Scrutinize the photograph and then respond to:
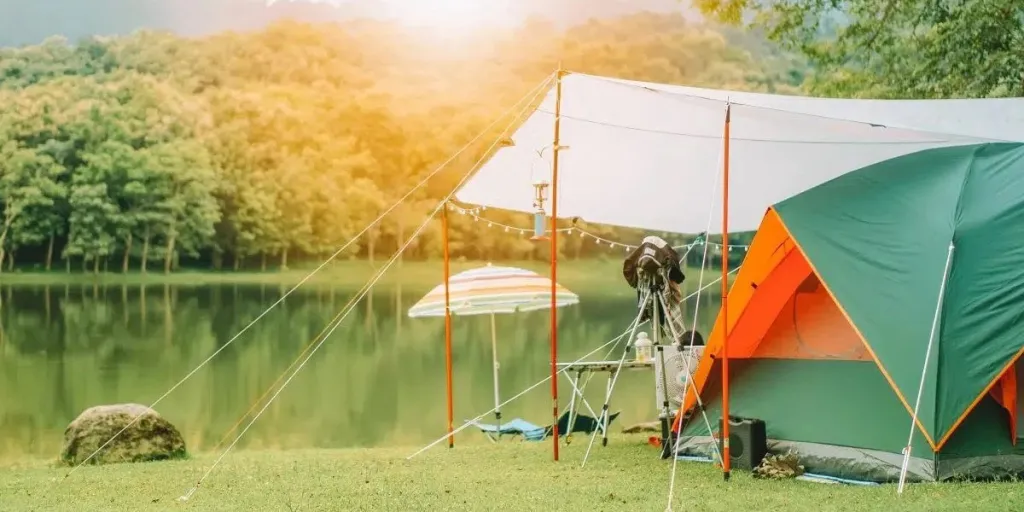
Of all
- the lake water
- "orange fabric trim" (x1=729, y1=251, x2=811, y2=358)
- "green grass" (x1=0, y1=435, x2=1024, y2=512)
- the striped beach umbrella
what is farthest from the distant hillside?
"orange fabric trim" (x1=729, y1=251, x2=811, y2=358)

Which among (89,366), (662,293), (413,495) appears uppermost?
(662,293)

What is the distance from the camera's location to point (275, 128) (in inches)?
1262

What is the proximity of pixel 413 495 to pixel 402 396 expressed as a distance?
42.6 ft

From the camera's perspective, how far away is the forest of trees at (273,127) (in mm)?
28500

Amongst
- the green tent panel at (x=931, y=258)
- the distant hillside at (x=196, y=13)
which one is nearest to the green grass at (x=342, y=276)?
the distant hillside at (x=196, y=13)

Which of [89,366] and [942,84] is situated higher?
[942,84]

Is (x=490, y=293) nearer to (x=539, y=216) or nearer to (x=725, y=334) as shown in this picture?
(x=539, y=216)

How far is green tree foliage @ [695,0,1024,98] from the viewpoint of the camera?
898 cm

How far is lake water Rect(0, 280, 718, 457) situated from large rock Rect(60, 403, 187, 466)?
5.54 metres

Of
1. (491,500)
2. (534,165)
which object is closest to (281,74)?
(534,165)

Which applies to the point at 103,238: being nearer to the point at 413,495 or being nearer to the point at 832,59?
the point at 832,59

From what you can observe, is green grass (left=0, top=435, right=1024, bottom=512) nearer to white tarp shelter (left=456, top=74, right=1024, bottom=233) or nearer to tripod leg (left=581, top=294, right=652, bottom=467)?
tripod leg (left=581, top=294, right=652, bottom=467)

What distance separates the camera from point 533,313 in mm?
26875

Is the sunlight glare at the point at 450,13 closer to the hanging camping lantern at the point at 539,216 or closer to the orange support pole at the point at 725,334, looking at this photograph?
the hanging camping lantern at the point at 539,216
